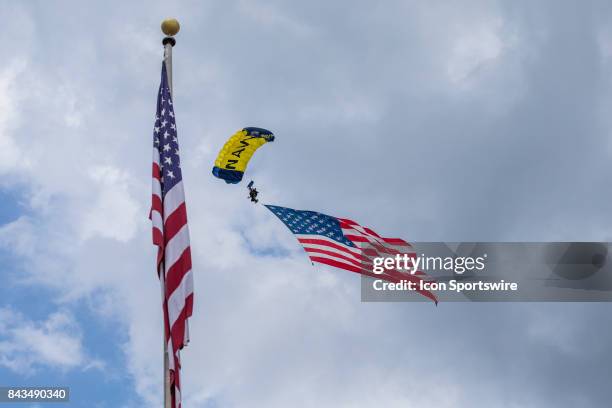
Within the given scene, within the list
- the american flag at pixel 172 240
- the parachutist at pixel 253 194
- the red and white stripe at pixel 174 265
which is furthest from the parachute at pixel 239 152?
the red and white stripe at pixel 174 265

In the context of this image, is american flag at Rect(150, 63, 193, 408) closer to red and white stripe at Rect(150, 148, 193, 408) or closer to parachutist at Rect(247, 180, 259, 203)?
red and white stripe at Rect(150, 148, 193, 408)

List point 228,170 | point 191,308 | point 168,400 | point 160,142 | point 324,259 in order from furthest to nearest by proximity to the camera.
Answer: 1. point 228,170
2. point 324,259
3. point 160,142
4. point 191,308
5. point 168,400

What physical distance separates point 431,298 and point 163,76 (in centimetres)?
1443

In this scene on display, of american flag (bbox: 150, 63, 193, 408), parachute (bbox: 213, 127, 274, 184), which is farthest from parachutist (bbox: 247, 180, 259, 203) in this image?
american flag (bbox: 150, 63, 193, 408)

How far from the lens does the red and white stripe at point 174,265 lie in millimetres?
19938

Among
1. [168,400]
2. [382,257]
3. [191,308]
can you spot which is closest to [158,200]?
[191,308]

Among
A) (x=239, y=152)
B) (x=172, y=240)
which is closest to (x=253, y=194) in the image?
(x=239, y=152)

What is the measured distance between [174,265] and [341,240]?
12.4 meters

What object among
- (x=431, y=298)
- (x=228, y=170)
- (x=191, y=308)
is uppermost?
(x=228, y=170)

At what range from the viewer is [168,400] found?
760 inches

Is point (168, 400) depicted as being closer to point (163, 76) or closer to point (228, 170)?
point (163, 76)

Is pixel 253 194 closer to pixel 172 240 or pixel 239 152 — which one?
pixel 239 152

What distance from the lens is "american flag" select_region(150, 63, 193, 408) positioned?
2003cm

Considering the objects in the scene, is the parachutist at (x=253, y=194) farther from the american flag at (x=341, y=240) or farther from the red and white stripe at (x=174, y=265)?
the red and white stripe at (x=174, y=265)
